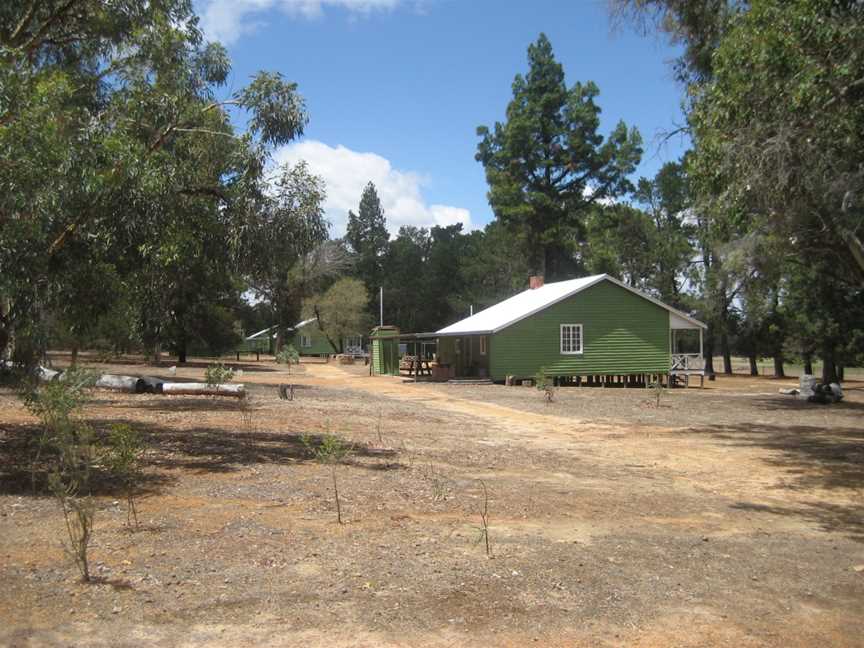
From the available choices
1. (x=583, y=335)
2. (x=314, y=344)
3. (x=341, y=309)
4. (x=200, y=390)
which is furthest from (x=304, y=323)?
(x=200, y=390)

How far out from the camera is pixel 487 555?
5859mm

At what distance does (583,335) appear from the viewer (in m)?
31.4

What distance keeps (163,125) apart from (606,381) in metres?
25.4

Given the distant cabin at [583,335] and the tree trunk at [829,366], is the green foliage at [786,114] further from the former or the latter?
the distant cabin at [583,335]

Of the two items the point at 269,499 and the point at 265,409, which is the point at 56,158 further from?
the point at 265,409

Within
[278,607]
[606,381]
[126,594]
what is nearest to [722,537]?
[278,607]

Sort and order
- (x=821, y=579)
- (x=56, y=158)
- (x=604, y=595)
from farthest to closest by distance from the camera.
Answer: (x=56, y=158), (x=821, y=579), (x=604, y=595)

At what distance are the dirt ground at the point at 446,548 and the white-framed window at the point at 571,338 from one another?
18.7m

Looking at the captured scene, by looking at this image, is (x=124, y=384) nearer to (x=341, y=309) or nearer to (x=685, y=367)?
(x=685, y=367)

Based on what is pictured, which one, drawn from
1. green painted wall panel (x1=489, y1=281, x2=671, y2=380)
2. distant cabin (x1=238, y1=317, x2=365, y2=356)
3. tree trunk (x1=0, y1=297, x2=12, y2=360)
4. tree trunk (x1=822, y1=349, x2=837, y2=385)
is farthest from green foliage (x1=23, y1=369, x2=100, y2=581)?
distant cabin (x1=238, y1=317, x2=365, y2=356)

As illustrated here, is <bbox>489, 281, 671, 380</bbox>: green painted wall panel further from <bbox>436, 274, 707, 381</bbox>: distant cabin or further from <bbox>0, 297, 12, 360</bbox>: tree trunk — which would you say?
<bbox>0, 297, 12, 360</bbox>: tree trunk

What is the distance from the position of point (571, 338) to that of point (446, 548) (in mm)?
26079

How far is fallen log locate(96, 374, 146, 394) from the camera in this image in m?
19.6

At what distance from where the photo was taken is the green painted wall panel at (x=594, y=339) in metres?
30.8
